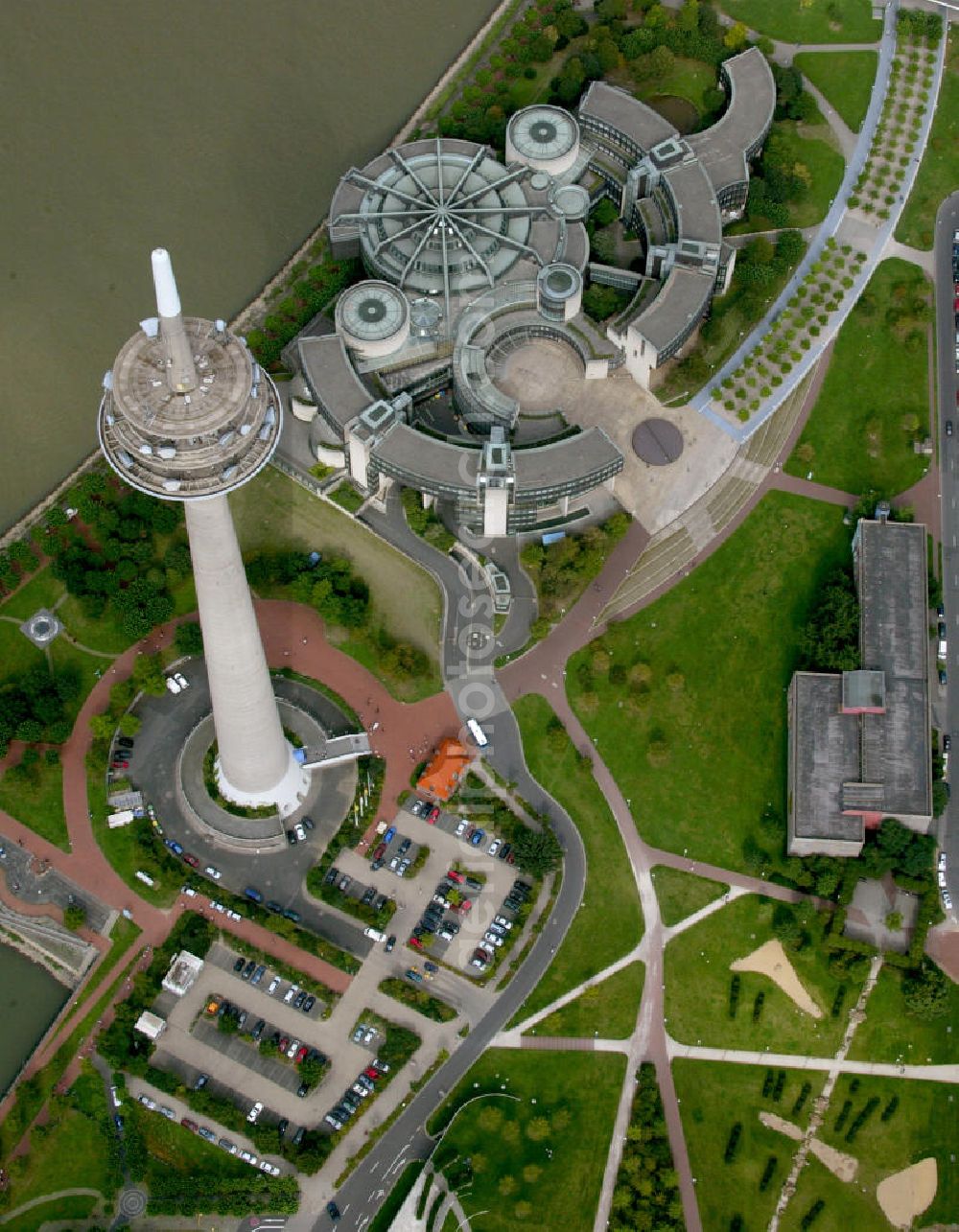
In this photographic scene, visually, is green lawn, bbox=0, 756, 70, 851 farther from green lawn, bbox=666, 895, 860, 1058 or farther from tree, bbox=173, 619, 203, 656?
green lawn, bbox=666, 895, 860, 1058

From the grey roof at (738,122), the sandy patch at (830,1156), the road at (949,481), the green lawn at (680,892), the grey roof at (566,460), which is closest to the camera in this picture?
the sandy patch at (830,1156)

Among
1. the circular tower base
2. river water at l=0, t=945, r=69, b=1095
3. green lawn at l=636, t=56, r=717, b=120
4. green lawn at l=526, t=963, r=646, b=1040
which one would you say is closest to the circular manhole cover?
green lawn at l=636, t=56, r=717, b=120

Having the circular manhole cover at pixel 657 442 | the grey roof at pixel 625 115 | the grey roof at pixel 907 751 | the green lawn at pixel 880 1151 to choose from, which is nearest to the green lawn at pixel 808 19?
the grey roof at pixel 625 115

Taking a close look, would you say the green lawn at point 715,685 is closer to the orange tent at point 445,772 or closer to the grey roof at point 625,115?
the orange tent at point 445,772

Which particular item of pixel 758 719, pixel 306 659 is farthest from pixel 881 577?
pixel 306 659

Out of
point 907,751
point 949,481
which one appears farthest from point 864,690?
point 949,481

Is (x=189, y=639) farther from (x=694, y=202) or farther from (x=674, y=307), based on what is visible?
(x=694, y=202)
